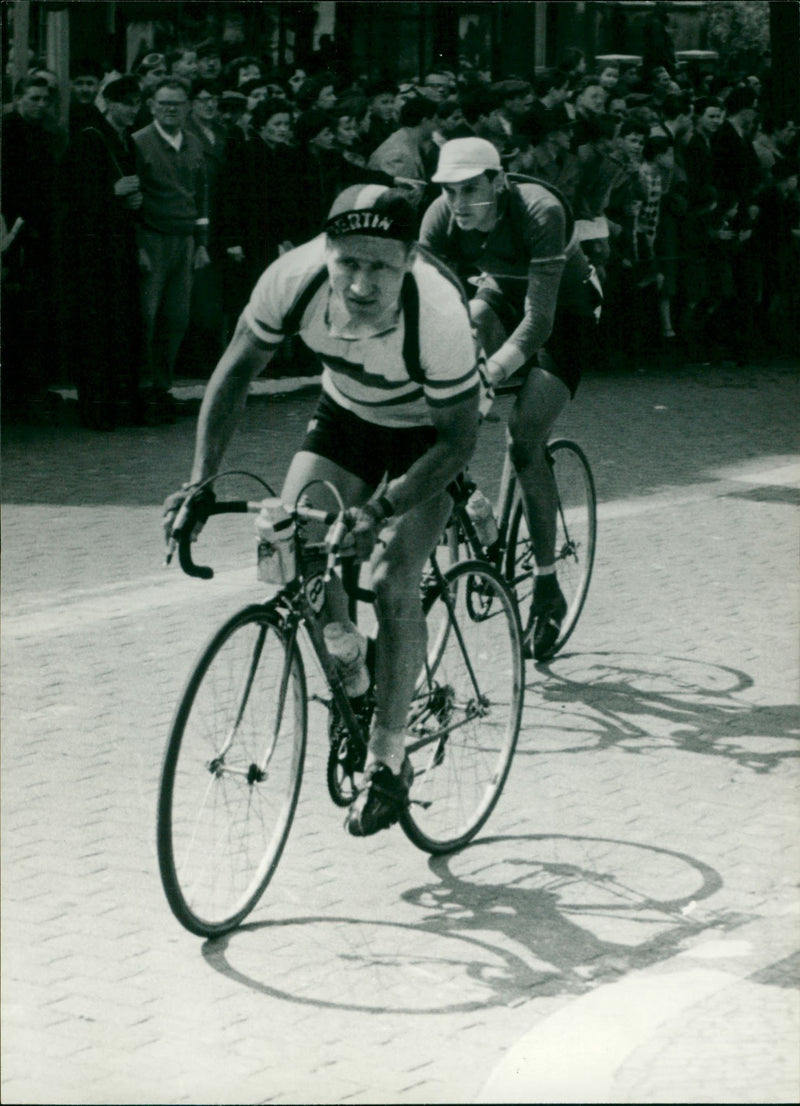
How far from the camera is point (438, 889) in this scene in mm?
5371

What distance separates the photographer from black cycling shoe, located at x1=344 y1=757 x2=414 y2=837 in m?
5.21

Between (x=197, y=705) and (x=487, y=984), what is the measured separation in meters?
0.94

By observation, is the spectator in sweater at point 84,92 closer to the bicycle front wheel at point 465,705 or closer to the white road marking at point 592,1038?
the bicycle front wheel at point 465,705

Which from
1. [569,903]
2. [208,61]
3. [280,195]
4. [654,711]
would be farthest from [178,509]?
[208,61]

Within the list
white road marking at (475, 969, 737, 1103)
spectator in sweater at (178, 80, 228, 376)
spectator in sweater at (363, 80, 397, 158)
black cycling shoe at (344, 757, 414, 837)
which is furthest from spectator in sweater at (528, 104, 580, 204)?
white road marking at (475, 969, 737, 1103)

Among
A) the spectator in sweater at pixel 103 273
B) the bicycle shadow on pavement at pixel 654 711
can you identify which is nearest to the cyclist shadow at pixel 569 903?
the bicycle shadow on pavement at pixel 654 711

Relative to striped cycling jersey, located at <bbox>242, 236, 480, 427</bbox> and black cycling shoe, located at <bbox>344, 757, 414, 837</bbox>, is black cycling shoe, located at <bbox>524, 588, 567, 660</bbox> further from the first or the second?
striped cycling jersey, located at <bbox>242, 236, 480, 427</bbox>

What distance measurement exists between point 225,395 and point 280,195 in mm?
7183

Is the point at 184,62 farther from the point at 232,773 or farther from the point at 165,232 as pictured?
the point at 232,773

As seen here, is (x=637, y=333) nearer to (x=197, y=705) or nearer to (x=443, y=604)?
(x=443, y=604)

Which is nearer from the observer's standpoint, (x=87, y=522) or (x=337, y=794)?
(x=337, y=794)

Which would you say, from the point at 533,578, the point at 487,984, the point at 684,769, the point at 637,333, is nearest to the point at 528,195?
the point at 533,578

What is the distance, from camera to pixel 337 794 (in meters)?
5.29

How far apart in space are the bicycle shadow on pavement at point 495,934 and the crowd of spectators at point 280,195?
320 centimetres
